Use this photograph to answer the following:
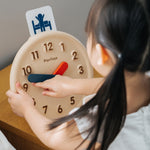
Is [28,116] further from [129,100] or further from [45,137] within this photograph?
[129,100]

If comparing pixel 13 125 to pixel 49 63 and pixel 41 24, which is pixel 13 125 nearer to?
pixel 49 63

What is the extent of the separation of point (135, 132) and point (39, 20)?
0.39 metres

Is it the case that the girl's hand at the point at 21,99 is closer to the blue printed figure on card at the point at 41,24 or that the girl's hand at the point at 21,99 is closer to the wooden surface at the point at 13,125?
the wooden surface at the point at 13,125

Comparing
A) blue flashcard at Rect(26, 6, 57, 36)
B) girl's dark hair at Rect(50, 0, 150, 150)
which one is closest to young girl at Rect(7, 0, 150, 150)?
girl's dark hair at Rect(50, 0, 150, 150)

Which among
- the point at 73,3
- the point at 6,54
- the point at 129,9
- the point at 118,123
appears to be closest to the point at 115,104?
the point at 118,123

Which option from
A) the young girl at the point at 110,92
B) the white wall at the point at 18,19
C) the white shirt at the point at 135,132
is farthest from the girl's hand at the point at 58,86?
the white wall at the point at 18,19

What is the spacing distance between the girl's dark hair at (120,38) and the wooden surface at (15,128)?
0.21m

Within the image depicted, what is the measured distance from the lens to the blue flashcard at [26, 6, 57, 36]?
27.6 inches

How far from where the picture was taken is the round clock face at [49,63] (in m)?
0.59

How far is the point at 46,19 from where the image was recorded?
0.72m

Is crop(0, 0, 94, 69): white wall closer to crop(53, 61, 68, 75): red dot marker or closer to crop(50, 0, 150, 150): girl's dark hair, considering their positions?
crop(53, 61, 68, 75): red dot marker

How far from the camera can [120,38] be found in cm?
42

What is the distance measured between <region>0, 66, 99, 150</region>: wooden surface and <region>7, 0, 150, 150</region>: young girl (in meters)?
0.03

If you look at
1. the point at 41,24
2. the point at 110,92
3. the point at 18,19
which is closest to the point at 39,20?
the point at 41,24
